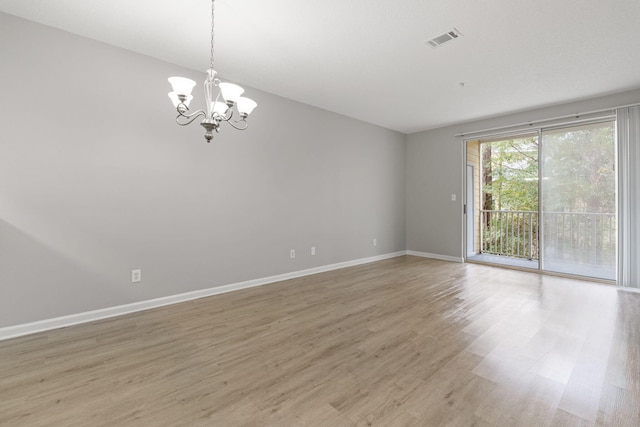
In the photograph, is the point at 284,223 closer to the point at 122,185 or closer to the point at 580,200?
the point at 122,185

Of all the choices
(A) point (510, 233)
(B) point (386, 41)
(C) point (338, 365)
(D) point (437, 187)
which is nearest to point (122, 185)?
(C) point (338, 365)

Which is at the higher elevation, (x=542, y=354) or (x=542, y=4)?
(x=542, y=4)

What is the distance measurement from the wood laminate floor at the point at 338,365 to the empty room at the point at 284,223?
0.02 m

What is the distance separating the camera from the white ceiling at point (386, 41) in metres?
2.23

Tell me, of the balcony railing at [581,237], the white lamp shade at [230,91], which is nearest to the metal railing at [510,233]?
the balcony railing at [581,237]

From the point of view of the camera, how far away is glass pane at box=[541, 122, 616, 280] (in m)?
3.96

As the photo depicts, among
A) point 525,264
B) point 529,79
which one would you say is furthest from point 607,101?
point 525,264

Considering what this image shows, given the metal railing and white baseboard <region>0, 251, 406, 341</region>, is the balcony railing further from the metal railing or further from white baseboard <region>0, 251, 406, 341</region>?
white baseboard <region>0, 251, 406, 341</region>

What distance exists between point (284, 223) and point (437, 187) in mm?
3506

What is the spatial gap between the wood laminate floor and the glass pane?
42.6 inches

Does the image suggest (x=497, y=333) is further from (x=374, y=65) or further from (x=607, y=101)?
(x=607, y=101)

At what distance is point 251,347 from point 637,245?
5088 millimetres

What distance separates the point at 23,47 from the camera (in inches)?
94.0

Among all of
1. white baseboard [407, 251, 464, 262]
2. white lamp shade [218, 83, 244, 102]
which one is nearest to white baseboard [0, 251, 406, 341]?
white lamp shade [218, 83, 244, 102]
